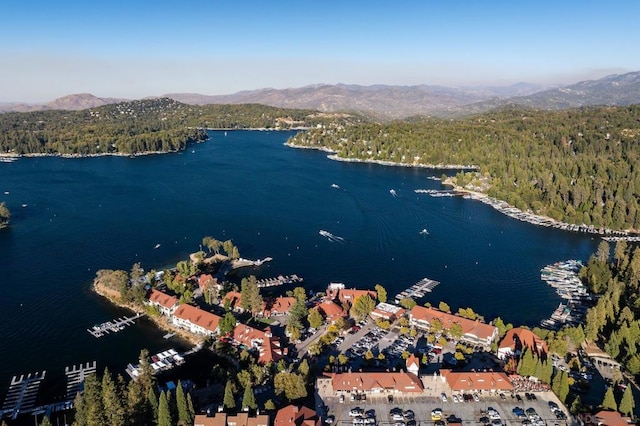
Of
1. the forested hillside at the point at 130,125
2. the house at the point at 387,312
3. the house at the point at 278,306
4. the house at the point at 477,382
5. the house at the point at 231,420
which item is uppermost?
the forested hillside at the point at 130,125

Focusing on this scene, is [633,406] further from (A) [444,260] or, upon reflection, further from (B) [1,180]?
(B) [1,180]

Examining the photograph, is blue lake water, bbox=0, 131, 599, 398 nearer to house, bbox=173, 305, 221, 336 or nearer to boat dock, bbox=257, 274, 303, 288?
boat dock, bbox=257, 274, 303, 288

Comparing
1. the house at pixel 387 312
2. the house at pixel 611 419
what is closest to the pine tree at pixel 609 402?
the house at pixel 611 419

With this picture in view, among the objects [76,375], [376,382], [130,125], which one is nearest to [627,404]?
[376,382]

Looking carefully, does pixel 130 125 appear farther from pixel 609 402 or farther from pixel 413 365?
pixel 609 402

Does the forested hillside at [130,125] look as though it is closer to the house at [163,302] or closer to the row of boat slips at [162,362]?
the house at [163,302]
